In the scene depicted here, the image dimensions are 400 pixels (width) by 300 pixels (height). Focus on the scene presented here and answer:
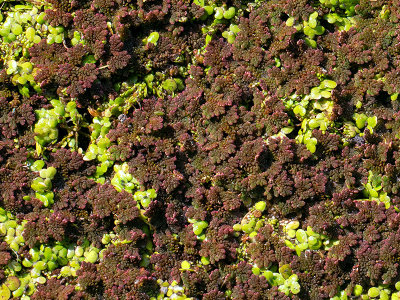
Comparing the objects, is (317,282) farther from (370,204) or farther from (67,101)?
(67,101)

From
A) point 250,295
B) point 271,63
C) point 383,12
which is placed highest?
point 383,12

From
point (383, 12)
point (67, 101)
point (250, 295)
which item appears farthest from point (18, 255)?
point (383, 12)

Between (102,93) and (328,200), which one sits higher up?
(102,93)

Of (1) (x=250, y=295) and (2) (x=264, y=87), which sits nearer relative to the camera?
(1) (x=250, y=295)

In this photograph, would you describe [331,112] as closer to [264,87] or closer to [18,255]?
[264,87]

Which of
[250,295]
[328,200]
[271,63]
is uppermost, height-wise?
[271,63]

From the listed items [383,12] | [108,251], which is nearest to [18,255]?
[108,251]
